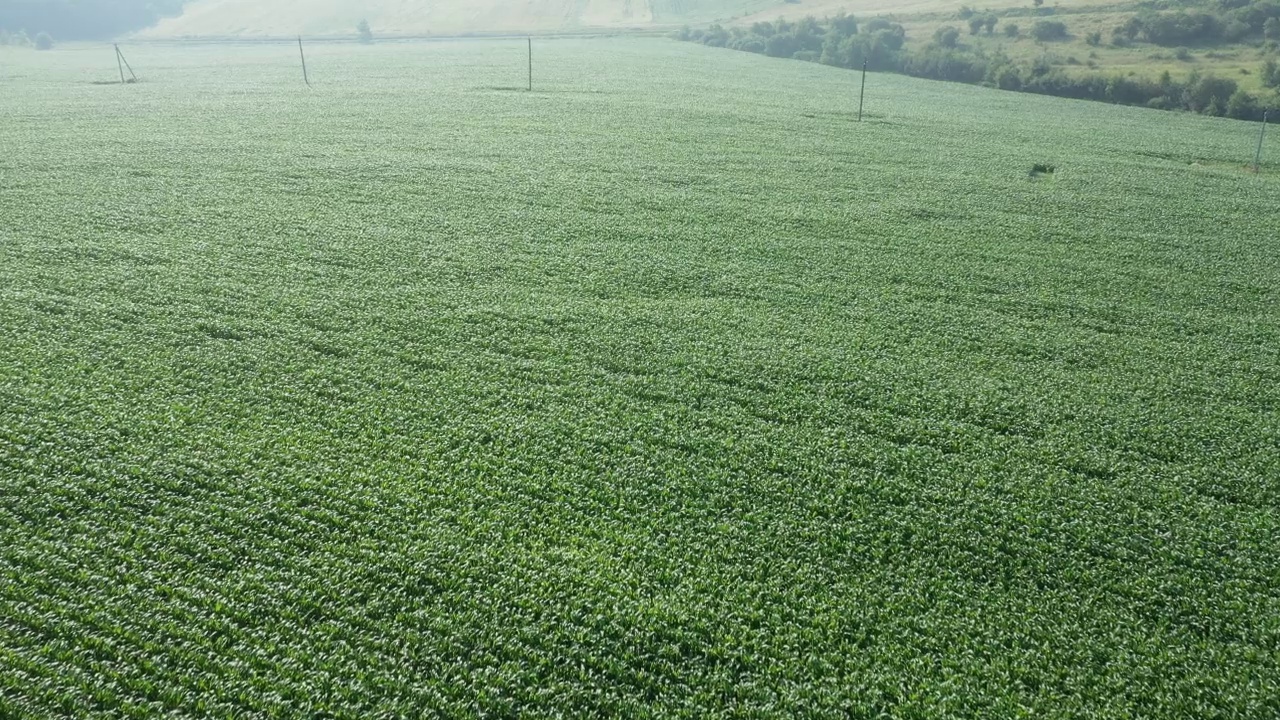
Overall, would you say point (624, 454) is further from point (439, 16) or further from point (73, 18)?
point (73, 18)

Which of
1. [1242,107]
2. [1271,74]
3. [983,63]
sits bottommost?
[1242,107]

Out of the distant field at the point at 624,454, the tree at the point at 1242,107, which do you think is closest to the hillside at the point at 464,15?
the tree at the point at 1242,107

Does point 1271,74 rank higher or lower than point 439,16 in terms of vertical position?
lower

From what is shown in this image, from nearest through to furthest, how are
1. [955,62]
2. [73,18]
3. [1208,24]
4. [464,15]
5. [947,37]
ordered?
[955,62] < [1208,24] < [947,37] < [73,18] < [464,15]

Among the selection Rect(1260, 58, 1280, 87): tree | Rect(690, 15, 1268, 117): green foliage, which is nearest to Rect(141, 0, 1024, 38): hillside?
Rect(690, 15, 1268, 117): green foliage

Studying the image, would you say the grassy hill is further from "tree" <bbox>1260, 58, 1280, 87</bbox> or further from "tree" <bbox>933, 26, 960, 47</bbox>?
"tree" <bbox>1260, 58, 1280, 87</bbox>

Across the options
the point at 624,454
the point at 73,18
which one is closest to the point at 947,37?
the point at 624,454

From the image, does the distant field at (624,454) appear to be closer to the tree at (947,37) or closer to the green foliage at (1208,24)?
the green foliage at (1208,24)

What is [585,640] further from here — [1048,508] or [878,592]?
[1048,508]

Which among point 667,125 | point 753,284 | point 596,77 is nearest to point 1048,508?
point 753,284

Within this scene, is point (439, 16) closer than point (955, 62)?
No
